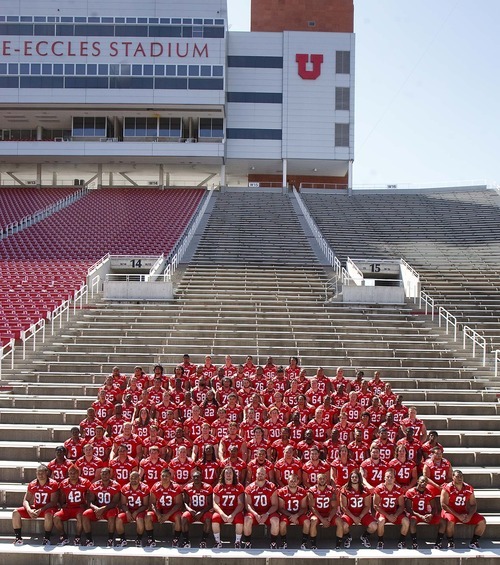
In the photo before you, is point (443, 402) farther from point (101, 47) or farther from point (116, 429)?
point (101, 47)

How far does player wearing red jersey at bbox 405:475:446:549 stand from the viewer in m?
8.35

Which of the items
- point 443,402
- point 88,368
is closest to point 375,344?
point 443,402

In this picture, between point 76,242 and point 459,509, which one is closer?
point 459,509

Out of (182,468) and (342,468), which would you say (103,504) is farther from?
(342,468)

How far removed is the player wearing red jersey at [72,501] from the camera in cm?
831

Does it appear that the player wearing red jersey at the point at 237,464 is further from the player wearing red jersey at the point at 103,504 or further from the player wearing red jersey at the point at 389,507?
the player wearing red jersey at the point at 389,507

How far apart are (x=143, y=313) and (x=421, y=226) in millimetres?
18119

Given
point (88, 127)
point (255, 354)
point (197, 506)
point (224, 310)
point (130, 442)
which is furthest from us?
point (88, 127)

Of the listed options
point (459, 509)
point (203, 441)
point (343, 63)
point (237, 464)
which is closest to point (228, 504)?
point (237, 464)

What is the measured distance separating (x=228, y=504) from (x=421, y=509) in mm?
2304

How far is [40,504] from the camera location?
839cm

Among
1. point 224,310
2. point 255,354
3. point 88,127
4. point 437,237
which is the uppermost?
point 88,127

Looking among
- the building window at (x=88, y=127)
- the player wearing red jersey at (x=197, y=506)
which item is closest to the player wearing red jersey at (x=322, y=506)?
the player wearing red jersey at (x=197, y=506)

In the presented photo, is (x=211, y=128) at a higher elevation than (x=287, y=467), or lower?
higher
